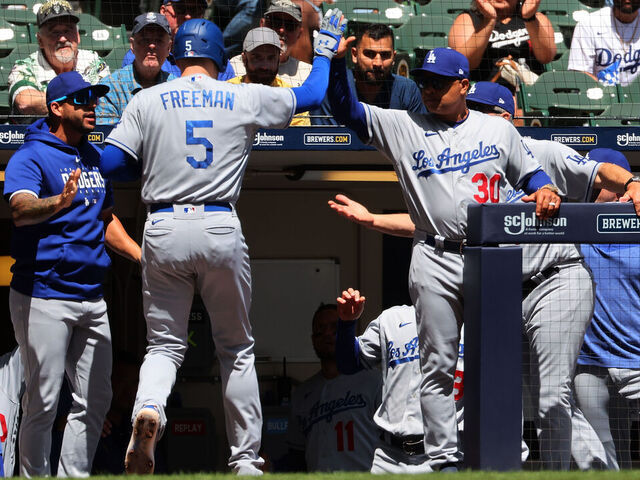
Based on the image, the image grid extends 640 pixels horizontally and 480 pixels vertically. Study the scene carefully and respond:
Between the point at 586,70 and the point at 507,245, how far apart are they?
4.82 metres

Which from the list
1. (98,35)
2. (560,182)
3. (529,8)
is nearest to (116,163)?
(560,182)

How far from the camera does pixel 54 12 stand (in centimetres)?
683

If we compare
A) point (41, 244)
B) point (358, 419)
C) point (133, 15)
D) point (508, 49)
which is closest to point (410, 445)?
point (358, 419)

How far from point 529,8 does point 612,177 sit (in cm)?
406

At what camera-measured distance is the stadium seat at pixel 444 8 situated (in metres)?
8.13

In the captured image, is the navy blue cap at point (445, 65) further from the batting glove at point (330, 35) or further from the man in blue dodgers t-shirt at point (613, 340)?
the man in blue dodgers t-shirt at point (613, 340)

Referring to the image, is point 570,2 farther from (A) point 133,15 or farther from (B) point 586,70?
(A) point 133,15

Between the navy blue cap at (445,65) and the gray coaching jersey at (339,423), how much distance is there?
2.41 metres

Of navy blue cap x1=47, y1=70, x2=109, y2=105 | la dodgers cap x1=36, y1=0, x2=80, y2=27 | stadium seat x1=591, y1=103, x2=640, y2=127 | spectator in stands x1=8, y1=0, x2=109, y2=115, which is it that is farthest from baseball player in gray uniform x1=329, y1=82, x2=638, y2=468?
la dodgers cap x1=36, y1=0, x2=80, y2=27

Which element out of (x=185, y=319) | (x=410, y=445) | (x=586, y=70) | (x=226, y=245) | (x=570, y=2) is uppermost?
(x=570, y=2)

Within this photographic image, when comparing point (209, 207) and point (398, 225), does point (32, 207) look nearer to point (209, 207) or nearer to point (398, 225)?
point (209, 207)

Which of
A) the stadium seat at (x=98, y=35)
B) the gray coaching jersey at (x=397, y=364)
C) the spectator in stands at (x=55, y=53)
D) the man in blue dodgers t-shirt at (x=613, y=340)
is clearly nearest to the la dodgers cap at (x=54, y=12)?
the spectator in stands at (x=55, y=53)

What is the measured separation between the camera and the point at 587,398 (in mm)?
4375

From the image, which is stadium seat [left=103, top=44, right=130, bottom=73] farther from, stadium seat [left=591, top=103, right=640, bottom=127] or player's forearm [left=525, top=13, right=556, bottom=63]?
stadium seat [left=591, top=103, right=640, bottom=127]
